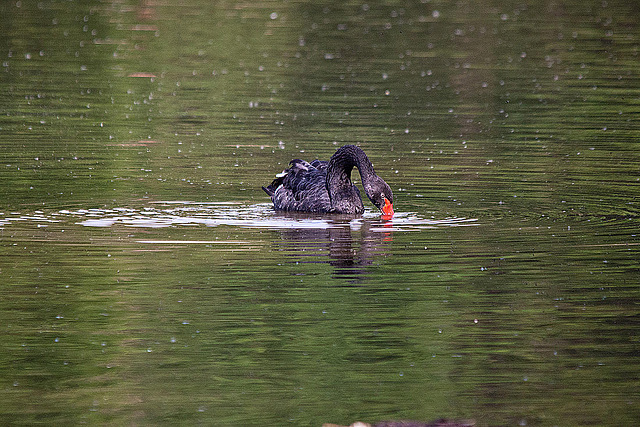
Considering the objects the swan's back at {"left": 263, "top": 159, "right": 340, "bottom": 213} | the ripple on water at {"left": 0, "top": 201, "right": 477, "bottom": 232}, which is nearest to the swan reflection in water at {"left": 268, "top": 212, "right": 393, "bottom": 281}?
the ripple on water at {"left": 0, "top": 201, "right": 477, "bottom": 232}

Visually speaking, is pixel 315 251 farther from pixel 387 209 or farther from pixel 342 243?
pixel 387 209

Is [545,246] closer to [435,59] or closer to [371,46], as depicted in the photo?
[435,59]

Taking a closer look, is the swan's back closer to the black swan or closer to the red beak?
the black swan

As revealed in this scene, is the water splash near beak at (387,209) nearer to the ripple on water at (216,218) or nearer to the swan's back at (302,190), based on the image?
the ripple on water at (216,218)

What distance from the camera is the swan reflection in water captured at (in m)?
11.7

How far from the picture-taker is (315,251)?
12.2 meters

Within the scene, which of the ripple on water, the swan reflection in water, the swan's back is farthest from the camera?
the swan's back

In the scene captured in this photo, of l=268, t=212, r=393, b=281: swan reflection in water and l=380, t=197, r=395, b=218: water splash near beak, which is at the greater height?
l=380, t=197, r=395, b=218: water splash near beak

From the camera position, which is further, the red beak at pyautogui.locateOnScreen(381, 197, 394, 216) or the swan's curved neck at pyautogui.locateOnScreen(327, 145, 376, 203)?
the swan's curved neck at pyautogui.locateOnScreen(327, 145, 376, 203)

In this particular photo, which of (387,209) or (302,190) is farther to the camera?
(302,190)

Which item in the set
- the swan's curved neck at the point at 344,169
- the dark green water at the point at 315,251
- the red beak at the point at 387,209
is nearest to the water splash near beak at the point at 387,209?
the red beak at the point at 387,209

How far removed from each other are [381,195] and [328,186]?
36.5 inches

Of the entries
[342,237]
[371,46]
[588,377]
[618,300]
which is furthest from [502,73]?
[588,377]

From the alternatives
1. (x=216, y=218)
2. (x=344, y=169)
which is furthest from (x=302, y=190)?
(x=216, y=218)
